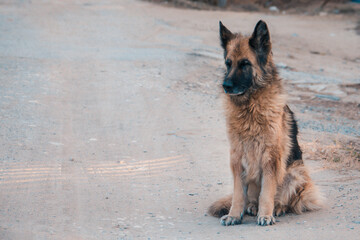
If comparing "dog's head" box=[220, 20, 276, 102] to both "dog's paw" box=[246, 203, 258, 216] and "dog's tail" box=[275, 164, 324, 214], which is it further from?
"dog's paw" box=[246, 203, 258, 216]

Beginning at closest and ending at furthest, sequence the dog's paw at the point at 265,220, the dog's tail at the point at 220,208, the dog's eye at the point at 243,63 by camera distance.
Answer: the dog's paw at the point at 265,220, the dog's eye at the point at 243,63, the dog's tail at the point at 220,208

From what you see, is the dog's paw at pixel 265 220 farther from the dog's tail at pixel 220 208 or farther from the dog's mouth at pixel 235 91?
the dog's mouth at pixel 235 91

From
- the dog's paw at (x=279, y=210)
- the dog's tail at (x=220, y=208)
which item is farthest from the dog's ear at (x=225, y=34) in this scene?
the dog's paw at (x=279, y=210)

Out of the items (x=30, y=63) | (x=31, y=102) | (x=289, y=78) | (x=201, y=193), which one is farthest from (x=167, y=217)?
(x=289, y=78)

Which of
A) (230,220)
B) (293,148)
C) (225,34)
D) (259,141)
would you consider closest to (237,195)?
(230,220)

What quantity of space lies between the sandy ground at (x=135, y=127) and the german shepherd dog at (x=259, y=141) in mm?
212

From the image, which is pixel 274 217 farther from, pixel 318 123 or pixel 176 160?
pixel 318 123

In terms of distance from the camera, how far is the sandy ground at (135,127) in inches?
207

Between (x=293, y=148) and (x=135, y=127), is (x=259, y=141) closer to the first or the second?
(x=293, y=148)

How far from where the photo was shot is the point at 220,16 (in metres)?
21.3

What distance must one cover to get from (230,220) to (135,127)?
3.90m

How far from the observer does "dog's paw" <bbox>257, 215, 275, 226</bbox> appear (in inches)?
200

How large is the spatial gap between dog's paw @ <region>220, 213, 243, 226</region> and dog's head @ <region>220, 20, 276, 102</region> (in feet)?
4.22

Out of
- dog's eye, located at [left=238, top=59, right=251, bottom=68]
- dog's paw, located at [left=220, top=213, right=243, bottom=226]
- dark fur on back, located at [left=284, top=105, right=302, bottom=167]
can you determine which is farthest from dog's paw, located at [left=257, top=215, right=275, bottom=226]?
dog's eye, located at [left=238, top=59, right=251, bottom=68]
